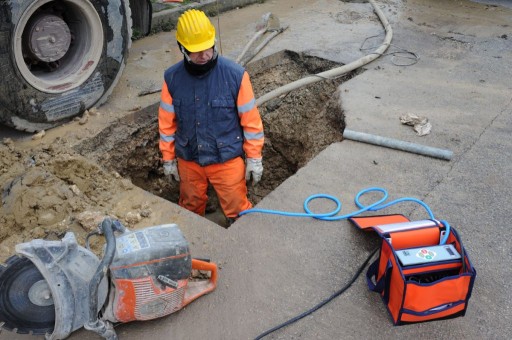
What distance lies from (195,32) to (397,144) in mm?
2011

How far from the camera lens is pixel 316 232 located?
3238 mm

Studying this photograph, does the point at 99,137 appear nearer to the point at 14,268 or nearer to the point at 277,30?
the point at 14,268

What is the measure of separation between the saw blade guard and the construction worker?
1634 mm

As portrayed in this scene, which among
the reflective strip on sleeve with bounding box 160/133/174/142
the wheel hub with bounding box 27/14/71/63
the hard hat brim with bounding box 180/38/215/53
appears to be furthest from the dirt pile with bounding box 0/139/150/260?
the hard hat brim with bounding box 180/38/215/53

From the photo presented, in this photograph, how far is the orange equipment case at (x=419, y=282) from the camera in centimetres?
241

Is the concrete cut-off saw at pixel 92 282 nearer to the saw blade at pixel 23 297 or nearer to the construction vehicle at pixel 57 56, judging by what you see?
the saw blade at pixel 23 297

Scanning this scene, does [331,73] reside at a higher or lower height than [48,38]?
lower

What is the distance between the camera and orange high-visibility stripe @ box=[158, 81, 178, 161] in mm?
3827

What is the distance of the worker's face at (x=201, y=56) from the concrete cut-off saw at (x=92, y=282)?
1.51 metres

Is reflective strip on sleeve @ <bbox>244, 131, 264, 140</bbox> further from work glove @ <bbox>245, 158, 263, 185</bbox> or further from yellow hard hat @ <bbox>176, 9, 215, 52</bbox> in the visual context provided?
yellow hard hat @ <bbox>176, 9, 215, 52</bbox>

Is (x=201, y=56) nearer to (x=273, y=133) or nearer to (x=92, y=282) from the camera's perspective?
(x=92, y=282)

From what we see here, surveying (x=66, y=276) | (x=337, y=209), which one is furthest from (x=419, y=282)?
(x=66, y=276)

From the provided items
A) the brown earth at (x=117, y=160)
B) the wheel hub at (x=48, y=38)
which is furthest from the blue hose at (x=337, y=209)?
the wheel hub at (x=48, y=38)

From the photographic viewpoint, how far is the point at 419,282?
2488mm
